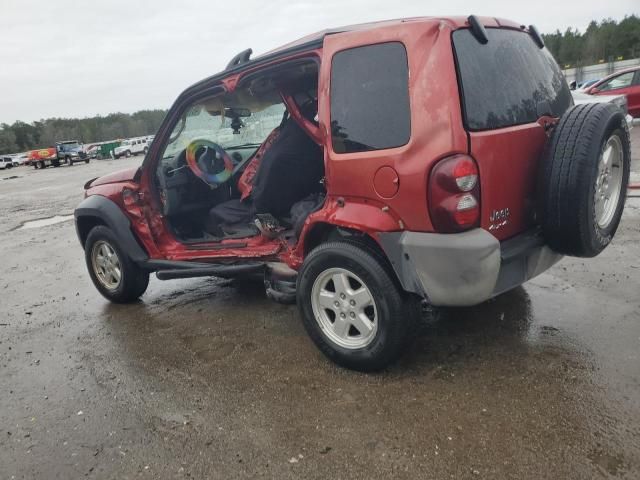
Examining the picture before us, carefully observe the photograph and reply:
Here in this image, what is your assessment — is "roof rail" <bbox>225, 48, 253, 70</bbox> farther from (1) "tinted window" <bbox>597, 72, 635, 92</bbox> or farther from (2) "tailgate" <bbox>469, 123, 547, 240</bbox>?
(1) "tinted window" <bbox>597, 72, 635, 92</bbox>

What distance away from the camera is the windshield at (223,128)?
13.7 feet

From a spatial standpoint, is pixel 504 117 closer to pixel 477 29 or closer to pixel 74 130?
pixel 477 29

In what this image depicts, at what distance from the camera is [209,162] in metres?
4.63

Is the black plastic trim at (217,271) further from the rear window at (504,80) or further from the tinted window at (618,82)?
the tinted window at (618,82)

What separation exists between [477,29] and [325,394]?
2151 millimetres

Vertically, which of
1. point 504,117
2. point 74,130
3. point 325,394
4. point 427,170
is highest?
point 74,130

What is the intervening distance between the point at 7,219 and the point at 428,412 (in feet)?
38.1

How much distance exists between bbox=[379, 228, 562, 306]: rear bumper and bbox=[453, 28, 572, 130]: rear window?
1.97 feet

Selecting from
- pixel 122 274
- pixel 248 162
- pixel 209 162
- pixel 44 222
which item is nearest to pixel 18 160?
pixel 44 222

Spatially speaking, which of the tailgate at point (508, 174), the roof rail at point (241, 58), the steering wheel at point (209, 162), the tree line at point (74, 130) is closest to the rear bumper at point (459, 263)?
the tailgate at point (508, 174)

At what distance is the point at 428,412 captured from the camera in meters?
2.59

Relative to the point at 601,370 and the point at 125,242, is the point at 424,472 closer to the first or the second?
the point at 601,370

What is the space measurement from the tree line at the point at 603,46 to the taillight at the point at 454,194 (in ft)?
213

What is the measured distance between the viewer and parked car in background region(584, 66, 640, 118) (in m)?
13.8
